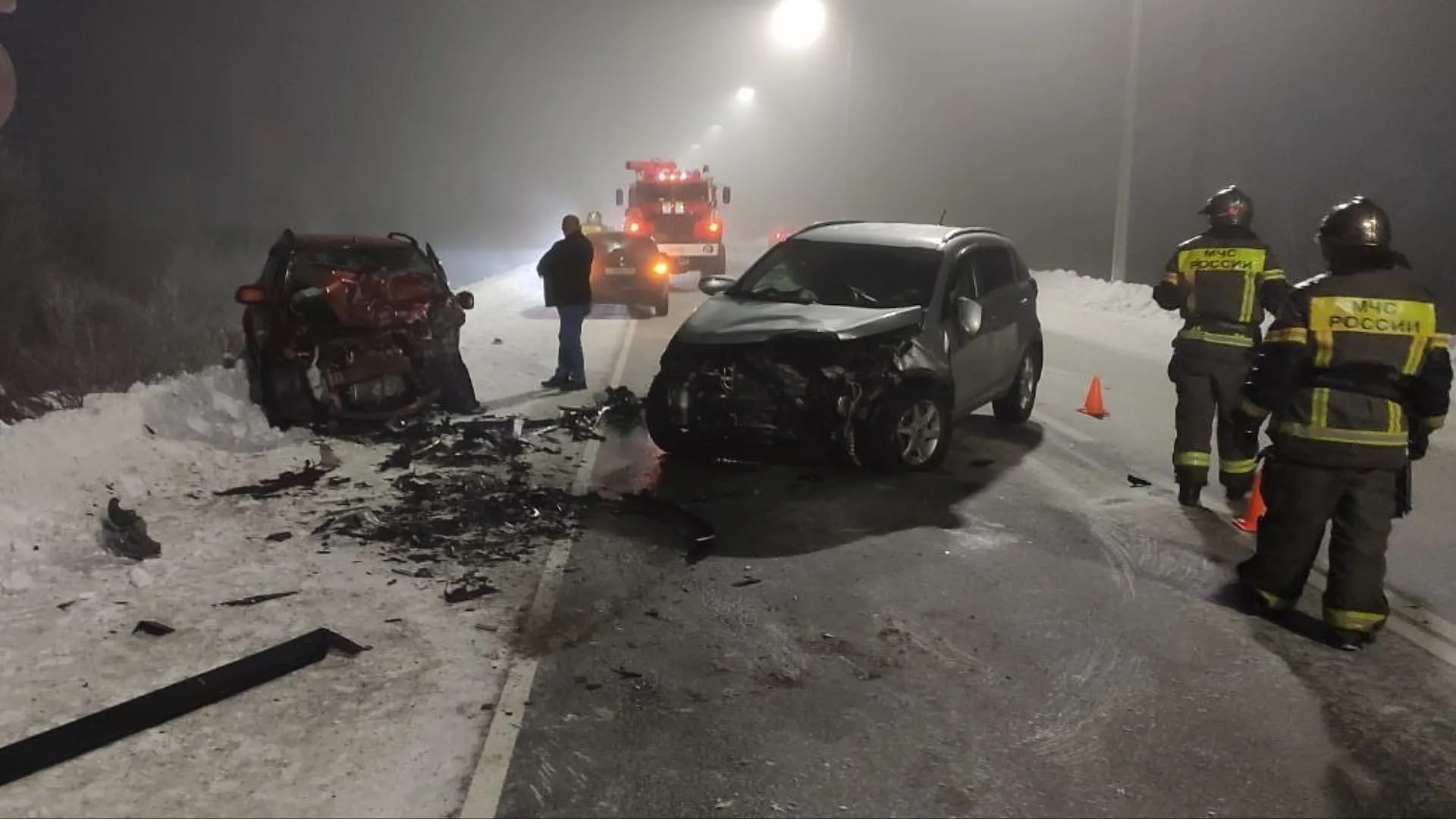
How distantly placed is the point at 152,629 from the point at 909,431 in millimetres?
4865

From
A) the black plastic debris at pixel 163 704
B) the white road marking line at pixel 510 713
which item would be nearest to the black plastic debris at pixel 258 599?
the black plastic debris at pixel 163 704

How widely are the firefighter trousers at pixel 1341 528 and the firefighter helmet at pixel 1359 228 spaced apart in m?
1.01

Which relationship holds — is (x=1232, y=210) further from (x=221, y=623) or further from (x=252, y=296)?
(x=252, y=296)

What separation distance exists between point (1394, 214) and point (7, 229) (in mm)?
28364

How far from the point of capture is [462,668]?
4633 millimetres

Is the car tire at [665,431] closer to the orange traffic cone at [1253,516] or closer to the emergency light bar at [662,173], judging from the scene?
the orange traffic cone at [1253,516]

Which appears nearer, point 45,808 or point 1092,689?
point 45,808

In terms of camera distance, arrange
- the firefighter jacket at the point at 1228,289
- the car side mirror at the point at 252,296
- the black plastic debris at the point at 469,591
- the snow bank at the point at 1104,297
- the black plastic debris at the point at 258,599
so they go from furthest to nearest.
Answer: the snow bank at the point at 1104,297 < the car side mirror at the point at 252,296 < the firefighter jacket at the point at 1228,289 < the black plastic debris at the point at 469,591 < the black plastic debris at the point at 258,599

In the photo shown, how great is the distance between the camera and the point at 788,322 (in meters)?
7.84

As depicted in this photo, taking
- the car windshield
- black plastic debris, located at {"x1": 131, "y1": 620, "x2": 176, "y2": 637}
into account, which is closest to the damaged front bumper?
the car windshield

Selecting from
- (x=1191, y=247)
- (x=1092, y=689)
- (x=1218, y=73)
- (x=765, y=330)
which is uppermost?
(x=1218, y=73)

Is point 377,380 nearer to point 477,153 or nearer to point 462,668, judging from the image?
point 462,668

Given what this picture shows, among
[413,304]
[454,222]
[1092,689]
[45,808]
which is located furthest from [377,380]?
[454,222]

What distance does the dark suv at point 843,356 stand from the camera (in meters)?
7.61
